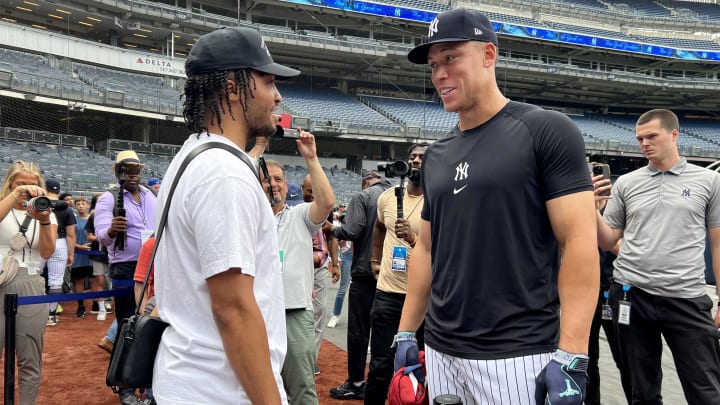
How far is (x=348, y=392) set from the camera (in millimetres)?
4582

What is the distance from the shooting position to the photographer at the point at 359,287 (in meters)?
4.64

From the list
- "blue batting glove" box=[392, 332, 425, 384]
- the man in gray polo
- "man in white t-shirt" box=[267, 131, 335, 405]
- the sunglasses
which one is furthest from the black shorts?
the man in gray polo

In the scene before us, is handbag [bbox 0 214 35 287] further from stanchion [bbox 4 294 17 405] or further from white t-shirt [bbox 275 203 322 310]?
white t-shirt [bbox 275 203 322 310]

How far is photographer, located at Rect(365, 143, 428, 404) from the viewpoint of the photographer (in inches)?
146

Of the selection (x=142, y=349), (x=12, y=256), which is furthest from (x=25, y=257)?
(x=142, y=349)

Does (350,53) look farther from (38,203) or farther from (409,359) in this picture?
(409,359)

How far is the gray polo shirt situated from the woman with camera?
3.82 metres

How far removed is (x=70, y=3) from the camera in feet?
78.5

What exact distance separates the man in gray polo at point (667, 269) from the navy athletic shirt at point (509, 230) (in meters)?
1.37

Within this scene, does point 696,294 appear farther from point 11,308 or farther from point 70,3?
point 70,3

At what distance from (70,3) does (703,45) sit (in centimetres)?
4236

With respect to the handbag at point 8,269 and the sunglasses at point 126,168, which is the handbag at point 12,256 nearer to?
the handbag at point 8,269

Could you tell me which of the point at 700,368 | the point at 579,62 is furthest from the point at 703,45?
the point at 700,368

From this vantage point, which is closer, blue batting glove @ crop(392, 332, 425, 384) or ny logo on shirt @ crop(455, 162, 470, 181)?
ny logo on shirt @ crop(455, 162, 470, 181)
